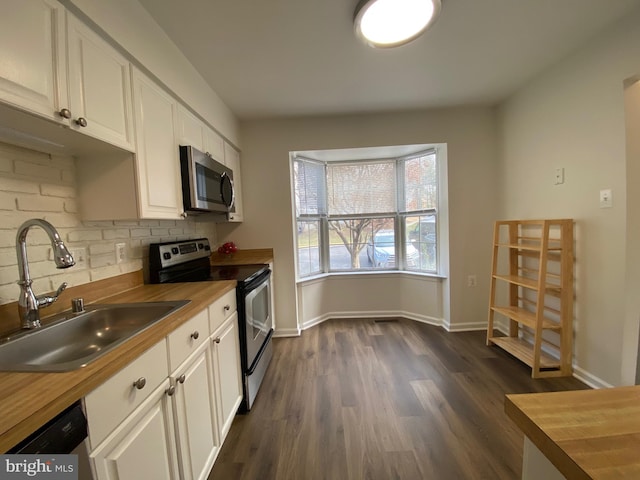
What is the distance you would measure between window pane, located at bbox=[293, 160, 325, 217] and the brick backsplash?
1905 millimetres

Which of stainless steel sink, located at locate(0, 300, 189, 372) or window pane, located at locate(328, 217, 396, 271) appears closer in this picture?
stainless steel sink, located at locate(0, 300, 189, 372)

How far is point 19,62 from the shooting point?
0.82 m

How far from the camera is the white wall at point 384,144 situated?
283 cm

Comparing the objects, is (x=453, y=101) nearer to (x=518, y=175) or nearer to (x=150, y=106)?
(x=518, y=175)

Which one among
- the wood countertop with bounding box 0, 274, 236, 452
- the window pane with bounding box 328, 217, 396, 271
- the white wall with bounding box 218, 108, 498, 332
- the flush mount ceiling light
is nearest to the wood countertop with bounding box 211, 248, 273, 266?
the white wall with bounding box 218, 108, 498, 332

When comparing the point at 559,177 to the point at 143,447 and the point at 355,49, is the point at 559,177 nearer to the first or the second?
the point at 355,49

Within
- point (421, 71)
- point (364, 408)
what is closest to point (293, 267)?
point (364, 408)

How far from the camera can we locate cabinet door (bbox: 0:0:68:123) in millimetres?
789

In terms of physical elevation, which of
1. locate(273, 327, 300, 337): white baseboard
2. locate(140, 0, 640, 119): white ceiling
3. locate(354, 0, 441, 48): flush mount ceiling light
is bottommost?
locate(273, 327, 300, 337): white baseboard

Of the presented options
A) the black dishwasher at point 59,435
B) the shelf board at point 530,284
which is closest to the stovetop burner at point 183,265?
the black dishwasher at point 59,435

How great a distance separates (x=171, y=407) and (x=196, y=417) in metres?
0.24

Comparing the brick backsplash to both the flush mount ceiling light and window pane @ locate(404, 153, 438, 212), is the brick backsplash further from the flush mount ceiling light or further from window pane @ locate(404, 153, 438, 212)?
window pane @ locate(404, 153, 438, 212)

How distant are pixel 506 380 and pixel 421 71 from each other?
8.16 feet

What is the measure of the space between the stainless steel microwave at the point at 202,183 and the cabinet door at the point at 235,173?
37 centimetres
